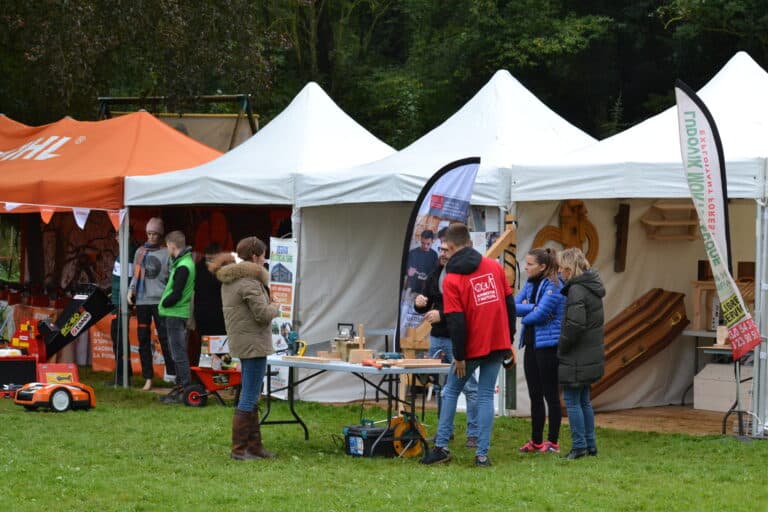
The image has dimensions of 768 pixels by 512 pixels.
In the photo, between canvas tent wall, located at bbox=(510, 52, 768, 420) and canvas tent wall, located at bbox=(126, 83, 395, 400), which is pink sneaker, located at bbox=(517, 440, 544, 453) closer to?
canvas tent wall, located at bbox=(510, 52, 768, 420)

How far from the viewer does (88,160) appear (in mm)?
13742

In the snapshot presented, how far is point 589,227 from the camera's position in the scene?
36.4ft

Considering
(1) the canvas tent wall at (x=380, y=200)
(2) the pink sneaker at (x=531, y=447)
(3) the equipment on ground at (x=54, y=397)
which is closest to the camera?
(2) the pink sneaker at (x=531, y=447)

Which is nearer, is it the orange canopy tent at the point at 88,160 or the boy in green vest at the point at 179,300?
the boy in green vest at the point at 179,300

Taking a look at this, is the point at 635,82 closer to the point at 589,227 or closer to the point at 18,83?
the point at 18,83

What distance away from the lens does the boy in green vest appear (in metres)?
11.3

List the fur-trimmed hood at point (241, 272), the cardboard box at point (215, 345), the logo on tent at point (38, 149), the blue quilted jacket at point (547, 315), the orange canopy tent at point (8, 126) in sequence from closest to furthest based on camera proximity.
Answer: the fur-trimmed hood at point (241, 272) → the blue quilted jacket at point (547, 315) → the cardboard box at point (215, 345) → the logo on tent at point (38, 149) → the orange canopy tent at point (8, 126)

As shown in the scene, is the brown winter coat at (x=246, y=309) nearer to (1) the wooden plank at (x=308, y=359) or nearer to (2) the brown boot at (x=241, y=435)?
(2) the brown boot at (x=241, y=435)

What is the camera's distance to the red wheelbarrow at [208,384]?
1134 centimetres

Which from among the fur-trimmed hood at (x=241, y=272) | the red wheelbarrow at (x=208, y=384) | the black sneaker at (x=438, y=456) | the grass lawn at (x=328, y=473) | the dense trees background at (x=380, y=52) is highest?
the dense trees background at (x=380, y=52)

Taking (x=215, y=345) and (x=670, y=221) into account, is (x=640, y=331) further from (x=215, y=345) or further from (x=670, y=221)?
(x=215, y=345)

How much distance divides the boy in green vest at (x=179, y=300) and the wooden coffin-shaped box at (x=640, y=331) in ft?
12.2

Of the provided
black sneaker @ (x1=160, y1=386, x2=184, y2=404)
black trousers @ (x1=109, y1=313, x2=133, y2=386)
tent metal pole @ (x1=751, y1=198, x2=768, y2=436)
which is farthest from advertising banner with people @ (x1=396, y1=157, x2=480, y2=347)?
black trousers @ (x1=109, y1=313, x2=133, y2=386)

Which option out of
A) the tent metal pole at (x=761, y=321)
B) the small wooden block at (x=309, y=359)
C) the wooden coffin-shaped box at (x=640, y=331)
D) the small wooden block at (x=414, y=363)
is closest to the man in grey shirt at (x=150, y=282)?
the small wooden block at (x=309, y=359)
